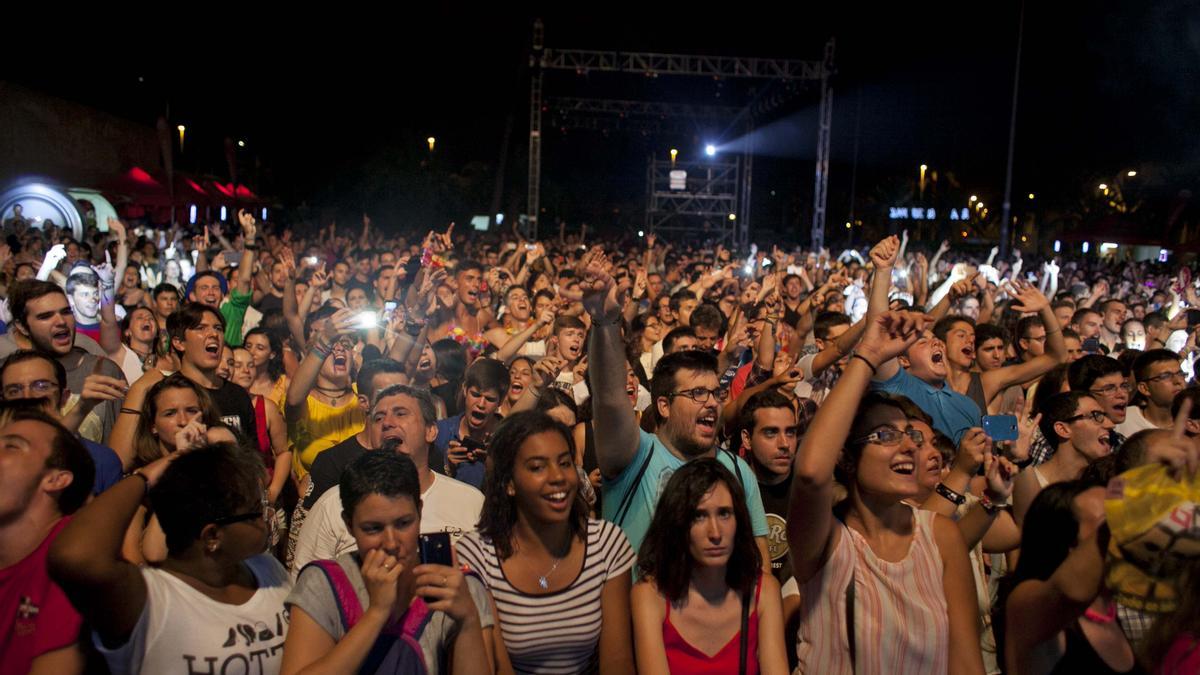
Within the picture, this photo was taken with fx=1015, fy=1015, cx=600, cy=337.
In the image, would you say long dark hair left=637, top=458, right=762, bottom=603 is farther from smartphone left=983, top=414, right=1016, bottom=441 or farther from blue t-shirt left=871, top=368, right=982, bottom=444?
blue t-shirt left=871, top=368, right=982, bottom=444

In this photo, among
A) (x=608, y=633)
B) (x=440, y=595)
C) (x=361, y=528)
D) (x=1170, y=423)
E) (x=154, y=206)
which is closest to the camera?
(x=440, y=595)

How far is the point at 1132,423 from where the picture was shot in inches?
242

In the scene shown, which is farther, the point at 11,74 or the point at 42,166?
the point at 42,166

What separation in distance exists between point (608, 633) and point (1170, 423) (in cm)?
430

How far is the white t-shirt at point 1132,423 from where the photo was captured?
6102mm

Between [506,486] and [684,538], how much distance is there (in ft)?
2.07

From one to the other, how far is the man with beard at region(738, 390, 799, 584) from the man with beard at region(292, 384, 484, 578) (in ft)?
4.08

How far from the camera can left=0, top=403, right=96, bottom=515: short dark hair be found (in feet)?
9.78

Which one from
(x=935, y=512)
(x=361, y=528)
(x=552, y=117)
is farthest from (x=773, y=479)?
(x=552, y=117)

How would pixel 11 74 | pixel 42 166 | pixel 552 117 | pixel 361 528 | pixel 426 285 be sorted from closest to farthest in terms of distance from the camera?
pixel 361 528 < pixel 426 285 < pixel 11 74 < pixel 42 166 < pixel 552 117

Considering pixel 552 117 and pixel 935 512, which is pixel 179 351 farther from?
pixel 552 117

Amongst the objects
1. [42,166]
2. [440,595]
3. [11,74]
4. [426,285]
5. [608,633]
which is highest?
[11,74]

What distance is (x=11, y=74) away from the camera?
24.0m

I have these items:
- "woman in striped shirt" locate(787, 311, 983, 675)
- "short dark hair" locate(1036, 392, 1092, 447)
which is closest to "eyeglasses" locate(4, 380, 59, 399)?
"woman in striped shirt" locate(787, 311, 983, 675)
